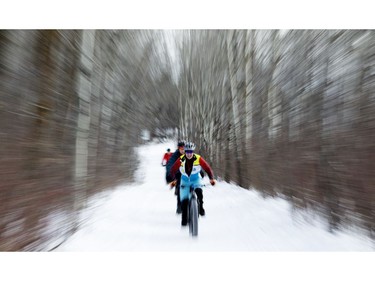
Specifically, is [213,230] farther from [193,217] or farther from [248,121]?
[248,121]

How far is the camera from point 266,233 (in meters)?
4.59

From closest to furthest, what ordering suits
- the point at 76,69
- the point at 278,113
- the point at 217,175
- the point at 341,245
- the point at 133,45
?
the point at 341,245 → the point at 76,69 → the point at 278,113 → the point at 133,45 → the point at 217,175

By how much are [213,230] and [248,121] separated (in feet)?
12.3

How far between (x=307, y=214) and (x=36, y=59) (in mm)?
3979

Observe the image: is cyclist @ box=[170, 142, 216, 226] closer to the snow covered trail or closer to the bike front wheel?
the bike front wheel

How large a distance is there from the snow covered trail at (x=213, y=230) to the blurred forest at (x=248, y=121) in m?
0.24

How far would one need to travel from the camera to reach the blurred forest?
3760 millimetres

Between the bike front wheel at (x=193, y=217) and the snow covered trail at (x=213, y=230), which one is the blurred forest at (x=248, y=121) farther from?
the bike front wheel at (x=193, y=217)

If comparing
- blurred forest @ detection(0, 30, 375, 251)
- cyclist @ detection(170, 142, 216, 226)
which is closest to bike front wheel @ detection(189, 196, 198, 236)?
cyclist @ detection(170, 142, 216, 226)

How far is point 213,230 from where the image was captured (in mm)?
4652

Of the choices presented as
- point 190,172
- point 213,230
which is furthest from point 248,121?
point 213,230

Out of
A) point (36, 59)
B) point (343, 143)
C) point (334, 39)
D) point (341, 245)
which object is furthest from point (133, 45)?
point (341, 245)

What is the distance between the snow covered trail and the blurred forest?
0.24 metres

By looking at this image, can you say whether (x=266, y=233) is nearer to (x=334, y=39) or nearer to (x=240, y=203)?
(x=240, y=203)
